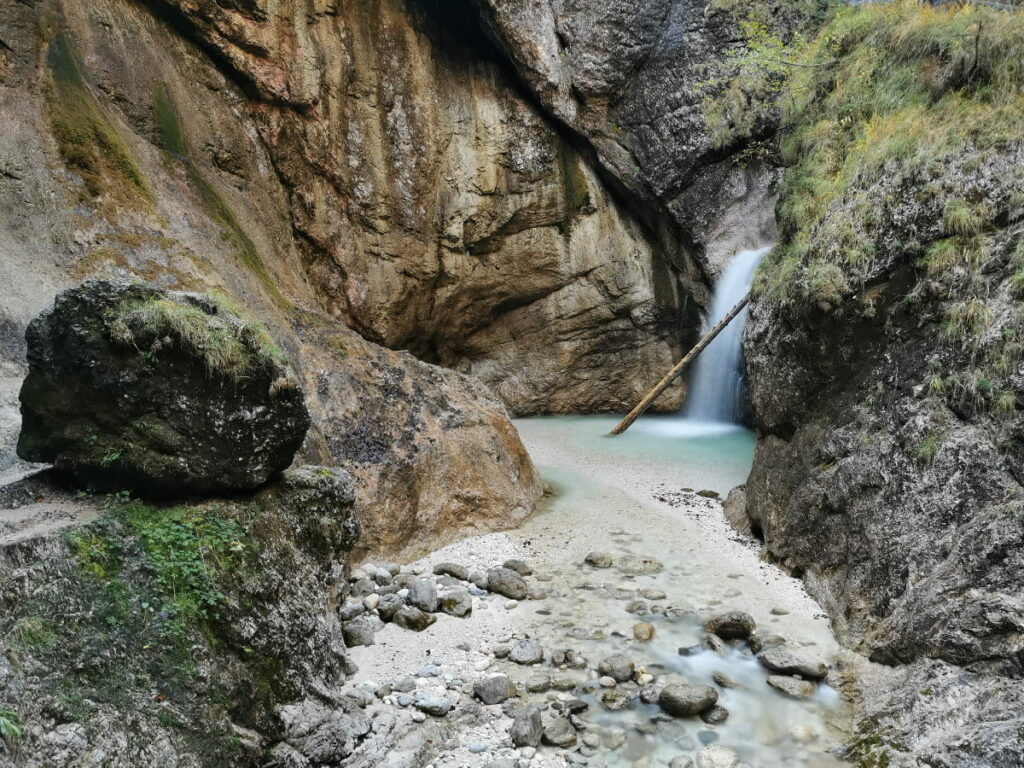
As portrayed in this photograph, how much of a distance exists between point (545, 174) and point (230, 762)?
15.5 meters

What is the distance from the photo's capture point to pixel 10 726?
2.72 metres

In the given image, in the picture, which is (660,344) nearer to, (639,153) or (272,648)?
(639,153)

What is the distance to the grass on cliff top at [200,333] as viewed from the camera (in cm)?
423

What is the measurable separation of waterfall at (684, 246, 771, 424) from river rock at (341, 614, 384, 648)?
491 inches

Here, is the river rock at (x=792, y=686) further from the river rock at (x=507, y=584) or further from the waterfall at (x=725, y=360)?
the waterfall at (x=725, y=360)

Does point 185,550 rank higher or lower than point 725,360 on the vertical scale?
lower

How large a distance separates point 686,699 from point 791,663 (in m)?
1.19

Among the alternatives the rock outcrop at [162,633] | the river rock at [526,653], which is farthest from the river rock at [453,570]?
the rock outcrop at [162,633]

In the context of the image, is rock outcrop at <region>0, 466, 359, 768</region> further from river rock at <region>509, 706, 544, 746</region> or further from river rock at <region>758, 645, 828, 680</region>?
river rock at <region>758, 645, 828, 680</region>

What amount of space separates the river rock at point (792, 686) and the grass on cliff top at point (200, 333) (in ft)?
16.7

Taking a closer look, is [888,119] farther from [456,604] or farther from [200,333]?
[200,333]

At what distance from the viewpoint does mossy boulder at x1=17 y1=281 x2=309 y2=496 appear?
166 inches

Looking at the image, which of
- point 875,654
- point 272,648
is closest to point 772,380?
point 875,654

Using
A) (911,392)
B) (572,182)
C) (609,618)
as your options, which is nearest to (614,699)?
(609,618)
